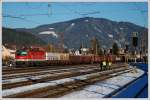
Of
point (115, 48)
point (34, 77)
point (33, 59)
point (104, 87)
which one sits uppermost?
point (115, 48)

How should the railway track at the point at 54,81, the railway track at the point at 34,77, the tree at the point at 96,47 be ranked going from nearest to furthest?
the railway track at the point at 54,81 → the tree at the point at 96,47 → the railway track at the point at 34,77

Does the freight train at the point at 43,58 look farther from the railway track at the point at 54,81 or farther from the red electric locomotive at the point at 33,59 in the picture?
the railway track at the point at 54,81

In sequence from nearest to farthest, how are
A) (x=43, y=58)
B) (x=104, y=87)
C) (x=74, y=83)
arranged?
(x=104, y=87) < (x=74, y=83) < (x=43, y=58)

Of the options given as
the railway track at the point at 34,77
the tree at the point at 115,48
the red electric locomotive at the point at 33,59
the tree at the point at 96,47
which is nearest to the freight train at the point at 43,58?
the red electric locomotive at the point at 33,59

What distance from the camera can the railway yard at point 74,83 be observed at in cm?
1609

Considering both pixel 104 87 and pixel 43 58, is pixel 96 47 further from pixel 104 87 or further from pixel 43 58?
pixel 43 58

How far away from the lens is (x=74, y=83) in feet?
61.1

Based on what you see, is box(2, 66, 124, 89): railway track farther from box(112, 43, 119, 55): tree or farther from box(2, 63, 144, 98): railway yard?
box(112, 43, 119, 55): tree

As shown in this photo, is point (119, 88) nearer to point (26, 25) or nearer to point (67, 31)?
point (67, 31)

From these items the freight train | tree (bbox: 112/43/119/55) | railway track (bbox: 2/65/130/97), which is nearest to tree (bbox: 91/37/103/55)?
tree (bbox: 112/43/119/55)

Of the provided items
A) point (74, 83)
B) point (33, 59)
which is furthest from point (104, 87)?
point (33, 59)

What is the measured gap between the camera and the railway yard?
1609cm

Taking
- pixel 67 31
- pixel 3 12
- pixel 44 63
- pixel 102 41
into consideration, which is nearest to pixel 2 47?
pixel 3 12

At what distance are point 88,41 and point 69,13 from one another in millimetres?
1371
